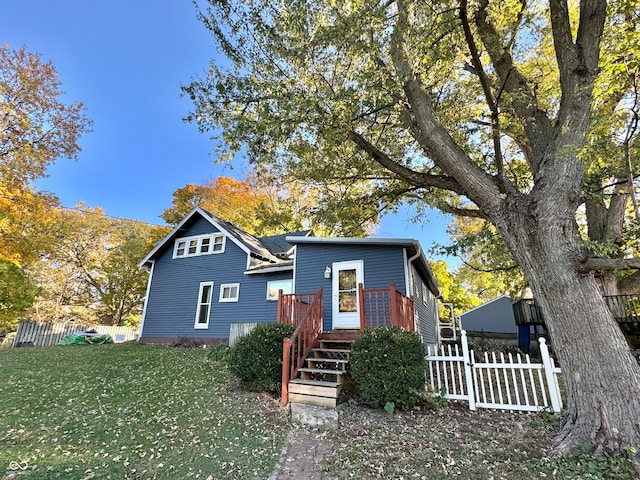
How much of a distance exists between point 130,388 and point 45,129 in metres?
14.2

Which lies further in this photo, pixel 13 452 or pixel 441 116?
pixel 441 116

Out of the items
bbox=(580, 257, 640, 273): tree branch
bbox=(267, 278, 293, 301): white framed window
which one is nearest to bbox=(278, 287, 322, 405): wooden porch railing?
bbox=(267, 278, 293, 301): white framed window

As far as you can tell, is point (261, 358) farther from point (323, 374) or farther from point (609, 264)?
point (609, 264)

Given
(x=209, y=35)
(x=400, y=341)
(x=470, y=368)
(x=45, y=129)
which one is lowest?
(x=470, y=368)

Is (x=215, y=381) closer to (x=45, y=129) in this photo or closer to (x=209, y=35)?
(x=209, y=35)

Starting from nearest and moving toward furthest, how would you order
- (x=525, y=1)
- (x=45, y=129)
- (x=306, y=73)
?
(x=525, y=1) → (x=306, y=73) → (x=45, y=129)

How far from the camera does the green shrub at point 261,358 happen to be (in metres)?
5.95

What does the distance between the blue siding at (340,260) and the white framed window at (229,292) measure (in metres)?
3.40

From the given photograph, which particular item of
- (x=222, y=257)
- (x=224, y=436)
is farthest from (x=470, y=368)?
(x=222, y=257)

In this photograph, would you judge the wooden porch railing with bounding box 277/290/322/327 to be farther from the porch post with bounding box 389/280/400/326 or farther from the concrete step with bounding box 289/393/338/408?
the porch post with bounding box 389/280/400/326

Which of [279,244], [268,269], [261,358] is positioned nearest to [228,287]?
[268,269]

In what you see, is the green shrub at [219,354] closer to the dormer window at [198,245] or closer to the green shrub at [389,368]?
the green shrub at [389,368]

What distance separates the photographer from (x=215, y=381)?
22.0 ft

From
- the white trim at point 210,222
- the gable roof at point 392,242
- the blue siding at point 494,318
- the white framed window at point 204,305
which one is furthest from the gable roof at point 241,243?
the blue siding at point 494,318
